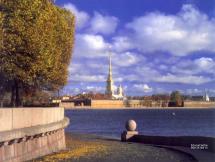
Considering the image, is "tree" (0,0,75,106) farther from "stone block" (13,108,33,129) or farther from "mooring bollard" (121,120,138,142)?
"stone block" (13,108,33,129)

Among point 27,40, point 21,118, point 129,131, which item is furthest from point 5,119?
point 129,131

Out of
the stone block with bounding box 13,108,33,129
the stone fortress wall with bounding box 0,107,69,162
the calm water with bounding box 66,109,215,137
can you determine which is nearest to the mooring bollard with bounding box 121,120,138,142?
the calm water with bounding box 66,109,215,137

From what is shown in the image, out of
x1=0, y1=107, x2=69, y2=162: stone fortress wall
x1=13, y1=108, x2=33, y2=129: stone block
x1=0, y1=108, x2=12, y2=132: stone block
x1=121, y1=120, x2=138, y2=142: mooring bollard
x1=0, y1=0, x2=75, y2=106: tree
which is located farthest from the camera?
x1=121, y1=120, x2=138, y2=142: mooring bollard

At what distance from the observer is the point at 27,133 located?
1775 cm

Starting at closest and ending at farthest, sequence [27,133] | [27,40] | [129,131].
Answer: [27,133], [27,40], [129,131]

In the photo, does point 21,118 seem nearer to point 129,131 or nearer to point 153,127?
point 129,131

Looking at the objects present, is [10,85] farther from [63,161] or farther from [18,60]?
[63,161]

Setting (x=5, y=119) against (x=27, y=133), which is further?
(x=27, y=133)

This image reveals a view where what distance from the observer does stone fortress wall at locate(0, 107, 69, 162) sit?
16.0 metres

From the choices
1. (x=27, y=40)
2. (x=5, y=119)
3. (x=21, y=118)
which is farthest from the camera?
(x=27, y=40)

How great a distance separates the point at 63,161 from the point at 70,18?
2061 centimetres

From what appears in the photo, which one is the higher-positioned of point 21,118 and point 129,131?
point 21,118

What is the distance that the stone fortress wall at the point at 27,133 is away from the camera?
1601 cm

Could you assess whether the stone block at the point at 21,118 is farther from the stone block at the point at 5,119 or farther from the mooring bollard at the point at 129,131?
the mooring bollard at the point at 129,131
